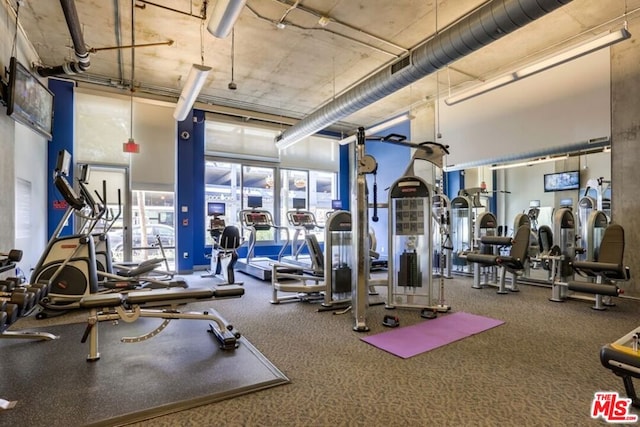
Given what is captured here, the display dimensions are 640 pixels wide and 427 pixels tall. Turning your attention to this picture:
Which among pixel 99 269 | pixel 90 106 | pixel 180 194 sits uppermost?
pixel 90 106

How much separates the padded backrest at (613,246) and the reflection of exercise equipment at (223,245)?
5672 mm

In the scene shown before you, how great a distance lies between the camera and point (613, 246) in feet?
15.0

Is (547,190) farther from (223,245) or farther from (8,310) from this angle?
(8,310)

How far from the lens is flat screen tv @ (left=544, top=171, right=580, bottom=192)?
6.59 m

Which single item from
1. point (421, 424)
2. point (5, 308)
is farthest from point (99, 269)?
point (421, 424)

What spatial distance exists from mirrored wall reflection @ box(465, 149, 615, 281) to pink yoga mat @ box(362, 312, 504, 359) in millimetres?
2568

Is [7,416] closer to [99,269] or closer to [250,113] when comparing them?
[99,269]

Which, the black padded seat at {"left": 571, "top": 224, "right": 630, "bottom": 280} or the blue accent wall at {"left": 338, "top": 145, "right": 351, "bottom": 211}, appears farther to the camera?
the blue accent wall at {"left": 338, "top": 145, "right": 351, "bottom": 211}

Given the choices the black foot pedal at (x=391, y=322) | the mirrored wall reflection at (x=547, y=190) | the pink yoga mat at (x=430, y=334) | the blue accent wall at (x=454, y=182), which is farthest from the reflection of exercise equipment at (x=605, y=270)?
the blue accent wall at (x=454, y=182)

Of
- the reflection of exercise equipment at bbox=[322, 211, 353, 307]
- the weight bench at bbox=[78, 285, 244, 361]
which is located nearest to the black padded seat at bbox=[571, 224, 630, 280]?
the reflection of exercise equipment at bbox=[322, 211, 353, 307]

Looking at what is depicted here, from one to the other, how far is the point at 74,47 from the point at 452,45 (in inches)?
215

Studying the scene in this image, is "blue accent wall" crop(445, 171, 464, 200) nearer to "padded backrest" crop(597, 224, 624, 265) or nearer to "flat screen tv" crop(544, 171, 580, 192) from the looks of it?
"flat screen tv" crop(544, 171, 580, 192)

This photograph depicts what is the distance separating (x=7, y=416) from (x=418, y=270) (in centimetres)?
438

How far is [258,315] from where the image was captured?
4555 mm
